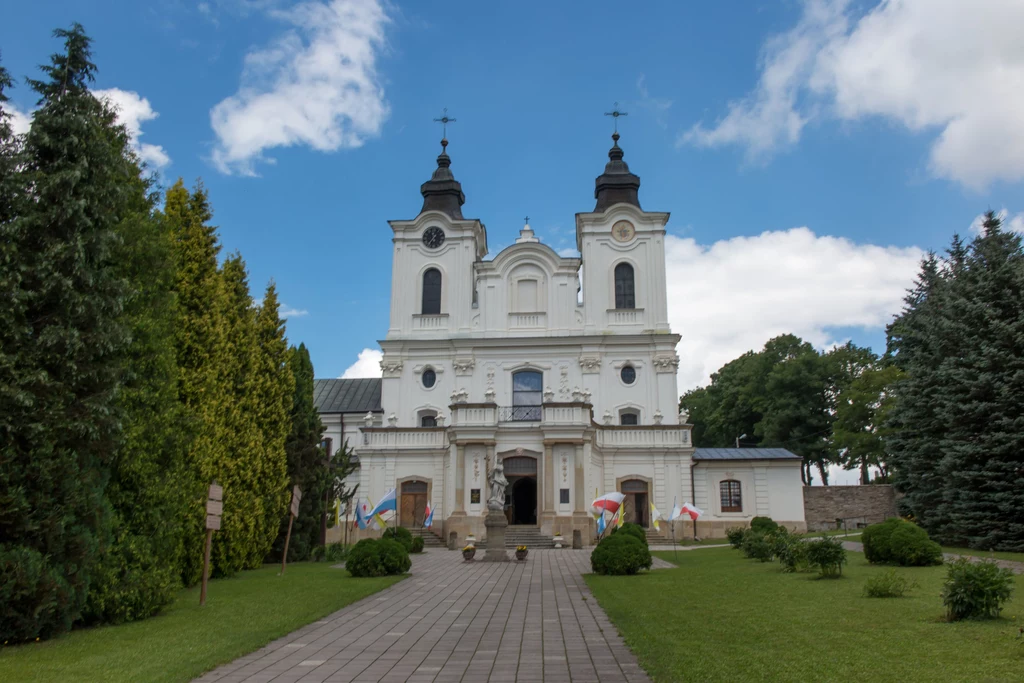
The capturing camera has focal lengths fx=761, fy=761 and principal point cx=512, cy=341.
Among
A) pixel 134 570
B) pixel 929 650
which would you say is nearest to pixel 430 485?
pixel 134 570

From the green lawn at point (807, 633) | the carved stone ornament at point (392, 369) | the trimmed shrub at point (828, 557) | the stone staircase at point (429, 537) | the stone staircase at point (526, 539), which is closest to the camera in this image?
the green lawn at point (807, 633)

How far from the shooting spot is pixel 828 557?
15.6m

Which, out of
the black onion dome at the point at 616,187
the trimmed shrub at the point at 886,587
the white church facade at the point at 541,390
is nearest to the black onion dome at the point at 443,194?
the white church facade at the point at 541,390

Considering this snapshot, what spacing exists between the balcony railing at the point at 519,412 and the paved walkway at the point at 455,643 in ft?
71.6

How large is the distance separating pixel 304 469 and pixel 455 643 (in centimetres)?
1762

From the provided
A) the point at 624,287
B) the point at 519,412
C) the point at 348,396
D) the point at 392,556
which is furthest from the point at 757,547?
the point at 348,396

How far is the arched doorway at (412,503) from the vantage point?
37562 millimetres

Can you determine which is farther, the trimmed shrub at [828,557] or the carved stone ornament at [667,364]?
the carved stone ornament at [667,364]

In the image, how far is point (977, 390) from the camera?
69.6 ft

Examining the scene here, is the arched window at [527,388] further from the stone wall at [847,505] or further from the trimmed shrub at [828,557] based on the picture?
the trimmed shrub at [828,557]

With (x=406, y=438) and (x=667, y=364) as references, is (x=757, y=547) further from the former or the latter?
(x=406, y=438)

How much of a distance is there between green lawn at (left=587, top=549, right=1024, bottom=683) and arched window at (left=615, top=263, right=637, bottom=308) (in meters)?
26.7

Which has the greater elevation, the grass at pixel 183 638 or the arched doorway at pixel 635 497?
the arched doorway at pixel 635 497

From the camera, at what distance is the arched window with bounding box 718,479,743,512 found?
126ft
